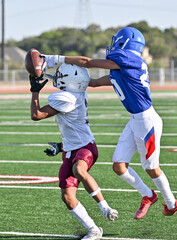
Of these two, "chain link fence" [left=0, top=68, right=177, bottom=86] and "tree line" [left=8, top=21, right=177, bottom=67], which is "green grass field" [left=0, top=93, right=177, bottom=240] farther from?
"tree line" [left=8, top=21, right=177, bottom=67]

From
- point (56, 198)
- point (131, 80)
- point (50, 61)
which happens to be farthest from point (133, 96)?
point (56, 198)

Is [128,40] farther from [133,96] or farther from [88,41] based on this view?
[88,41]

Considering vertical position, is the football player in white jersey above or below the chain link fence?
above

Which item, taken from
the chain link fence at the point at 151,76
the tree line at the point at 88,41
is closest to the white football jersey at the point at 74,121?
the chain link fence at the point at 151,76

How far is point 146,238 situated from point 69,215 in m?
1.17

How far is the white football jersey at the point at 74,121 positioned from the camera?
5483 millimetres

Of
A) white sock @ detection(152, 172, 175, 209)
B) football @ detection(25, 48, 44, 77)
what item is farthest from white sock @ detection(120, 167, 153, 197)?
football @ detection(25, 48, 44, 77)

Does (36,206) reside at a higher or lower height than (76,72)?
lower

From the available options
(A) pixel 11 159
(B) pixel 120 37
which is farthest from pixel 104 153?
(B) pixel 120 37

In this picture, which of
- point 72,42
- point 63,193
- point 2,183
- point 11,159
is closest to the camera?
point 63,193

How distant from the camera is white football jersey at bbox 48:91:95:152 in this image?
5.48m

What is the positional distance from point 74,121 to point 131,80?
26.0 inches

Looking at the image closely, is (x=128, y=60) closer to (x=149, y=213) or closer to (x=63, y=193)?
(x=63, y=193)

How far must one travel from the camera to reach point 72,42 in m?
92.0
